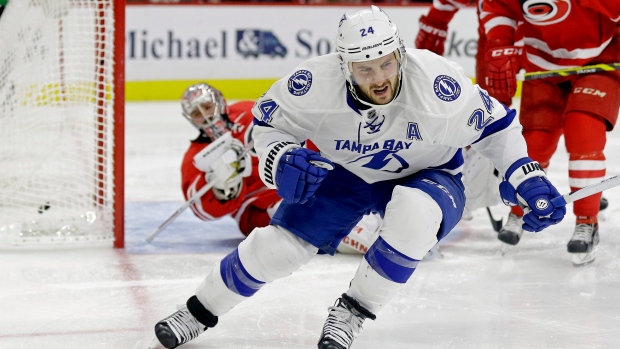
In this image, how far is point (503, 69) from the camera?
3635 mm

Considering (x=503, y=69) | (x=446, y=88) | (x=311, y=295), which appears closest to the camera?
(x=446, y=88)

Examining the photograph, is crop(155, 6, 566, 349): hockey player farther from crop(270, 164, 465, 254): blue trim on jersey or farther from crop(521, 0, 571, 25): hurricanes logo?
crop(521, 0, 571, 25): hurricanes logo

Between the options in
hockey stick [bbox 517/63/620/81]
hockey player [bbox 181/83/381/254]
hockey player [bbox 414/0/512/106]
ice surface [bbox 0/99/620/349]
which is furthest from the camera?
hockey player [bbox 414/0/512/106]

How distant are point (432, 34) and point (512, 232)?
1106mm

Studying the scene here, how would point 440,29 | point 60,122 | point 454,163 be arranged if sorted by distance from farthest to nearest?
point 440,29
point 60,122
point 454,163

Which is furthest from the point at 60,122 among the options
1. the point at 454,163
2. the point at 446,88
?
the point at 446,88

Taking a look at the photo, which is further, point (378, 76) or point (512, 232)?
point (512, 232)

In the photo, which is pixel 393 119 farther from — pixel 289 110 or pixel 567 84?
pixel 567 84

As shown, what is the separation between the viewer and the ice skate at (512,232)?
369 cm

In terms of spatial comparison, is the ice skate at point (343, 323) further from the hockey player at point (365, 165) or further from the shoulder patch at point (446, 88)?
the shoulder patch at point (446, 88)

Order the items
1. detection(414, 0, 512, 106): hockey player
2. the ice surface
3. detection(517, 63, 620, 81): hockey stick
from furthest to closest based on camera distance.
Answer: detection(414, 0, 512, 106): hockey player, detection(517, 63, 620, 81): hockey stick, the ice surface

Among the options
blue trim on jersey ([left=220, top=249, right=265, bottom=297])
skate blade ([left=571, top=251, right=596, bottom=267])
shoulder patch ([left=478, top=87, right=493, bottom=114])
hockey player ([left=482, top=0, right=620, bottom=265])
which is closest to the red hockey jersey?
hockey player ([left=482, top=0, right=620, bottom=265])

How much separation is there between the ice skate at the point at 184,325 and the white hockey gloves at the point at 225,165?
42.8 inches

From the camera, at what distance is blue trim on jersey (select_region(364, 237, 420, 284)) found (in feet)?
8.04
